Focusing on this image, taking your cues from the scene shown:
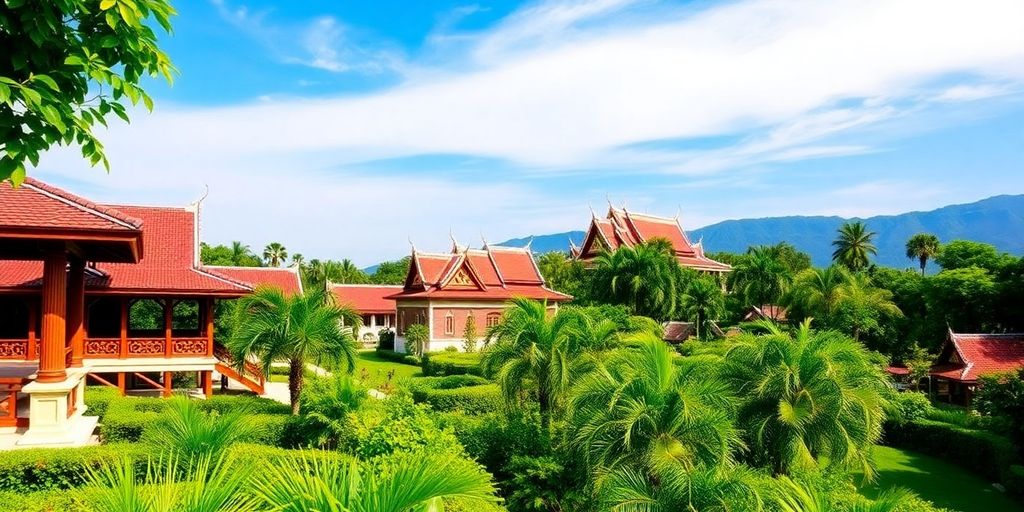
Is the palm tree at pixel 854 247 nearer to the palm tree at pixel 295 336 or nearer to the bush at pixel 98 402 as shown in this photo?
the palm tree at pixel 295 336

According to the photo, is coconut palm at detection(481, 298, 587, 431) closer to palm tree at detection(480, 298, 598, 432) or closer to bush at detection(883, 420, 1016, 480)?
palm tree at detection(480, 298, 598, 432)

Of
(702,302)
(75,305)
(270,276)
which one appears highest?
(270,276)

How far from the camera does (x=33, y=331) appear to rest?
17.4m

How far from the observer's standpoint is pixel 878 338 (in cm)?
3525

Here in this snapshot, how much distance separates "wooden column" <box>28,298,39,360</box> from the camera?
1714cm

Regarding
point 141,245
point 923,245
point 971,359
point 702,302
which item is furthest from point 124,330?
point 923,245

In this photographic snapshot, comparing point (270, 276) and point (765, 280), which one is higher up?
point (270, 276)

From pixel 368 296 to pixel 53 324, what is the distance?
42626 mm

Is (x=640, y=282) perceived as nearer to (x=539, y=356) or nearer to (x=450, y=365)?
(x=450, y=365)

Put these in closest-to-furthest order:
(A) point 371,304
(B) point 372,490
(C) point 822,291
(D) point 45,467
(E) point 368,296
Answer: (B) point 372,490 < (D) point 45,467 < (C) point 822,291 < (A) point 371,304 < (E) point 368,296

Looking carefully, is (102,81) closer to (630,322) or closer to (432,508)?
(432,508)

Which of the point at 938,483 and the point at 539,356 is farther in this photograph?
the point at 938,483

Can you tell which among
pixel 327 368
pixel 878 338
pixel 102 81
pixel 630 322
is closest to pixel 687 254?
pixel 878 338

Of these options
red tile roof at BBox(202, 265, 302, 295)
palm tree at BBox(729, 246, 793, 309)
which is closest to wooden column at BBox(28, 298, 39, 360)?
red tile roof at BBox(202, 265, 302, 295)
